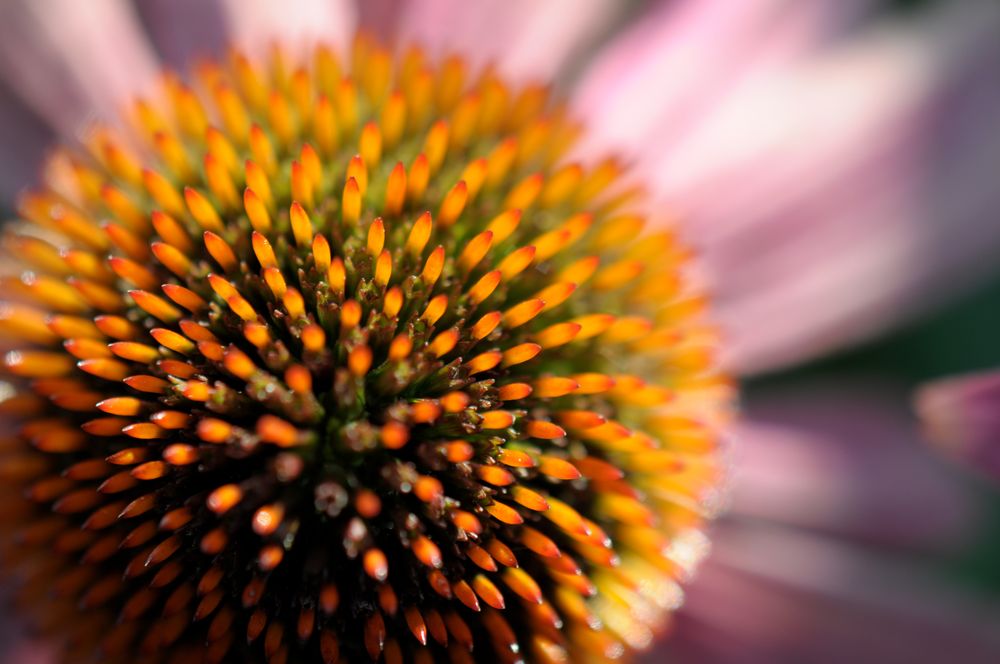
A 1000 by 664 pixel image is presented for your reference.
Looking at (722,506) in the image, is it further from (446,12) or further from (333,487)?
(446,12)

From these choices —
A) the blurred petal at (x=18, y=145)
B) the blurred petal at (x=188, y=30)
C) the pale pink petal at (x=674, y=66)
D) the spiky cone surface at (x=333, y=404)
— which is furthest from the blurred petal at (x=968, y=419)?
the blurred petal at (x=18, y=145)

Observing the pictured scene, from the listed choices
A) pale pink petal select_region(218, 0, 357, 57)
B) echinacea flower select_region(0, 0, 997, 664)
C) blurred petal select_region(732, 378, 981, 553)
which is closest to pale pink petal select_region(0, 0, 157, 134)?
echinacea flower select_region(0, 0, 997, 664)

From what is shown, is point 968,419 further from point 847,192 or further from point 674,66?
point 674,66

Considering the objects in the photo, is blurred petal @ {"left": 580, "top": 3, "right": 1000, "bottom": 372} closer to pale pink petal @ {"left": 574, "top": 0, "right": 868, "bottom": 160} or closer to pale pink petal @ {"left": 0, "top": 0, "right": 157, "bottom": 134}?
pale pink petal @ {"left": 574, "top": 0, "right": 868, "bottom": 160}

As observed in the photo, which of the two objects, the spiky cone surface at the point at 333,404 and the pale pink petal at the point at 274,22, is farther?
the pale pink petal at the point at 274,22

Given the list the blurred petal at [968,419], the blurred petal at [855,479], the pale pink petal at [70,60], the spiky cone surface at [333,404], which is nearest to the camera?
the spiky cone surface at [333,404]

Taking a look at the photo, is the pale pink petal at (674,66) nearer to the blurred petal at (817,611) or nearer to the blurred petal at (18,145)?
the blurred petal at (817,611)

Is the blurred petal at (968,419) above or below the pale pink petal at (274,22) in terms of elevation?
below
